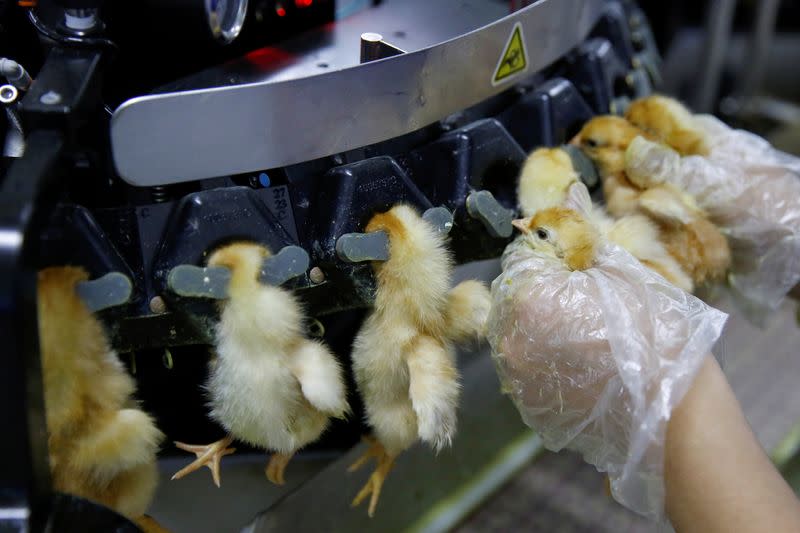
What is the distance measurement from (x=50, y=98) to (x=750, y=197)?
76 centimetres

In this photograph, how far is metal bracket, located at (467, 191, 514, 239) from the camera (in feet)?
2.61

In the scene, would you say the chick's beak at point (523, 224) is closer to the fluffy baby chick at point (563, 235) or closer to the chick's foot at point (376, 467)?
the fluffy baby chick at point (563, 235)

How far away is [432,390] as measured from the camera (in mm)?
700

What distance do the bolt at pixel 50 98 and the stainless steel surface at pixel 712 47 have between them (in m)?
1.64

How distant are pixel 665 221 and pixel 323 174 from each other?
401 mm

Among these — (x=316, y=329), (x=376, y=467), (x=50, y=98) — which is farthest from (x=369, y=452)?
(x=50, y=98)

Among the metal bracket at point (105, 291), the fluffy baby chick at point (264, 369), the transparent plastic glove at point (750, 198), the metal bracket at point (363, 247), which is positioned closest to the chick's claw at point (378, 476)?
the fluffy baby chick at point (264, 369)

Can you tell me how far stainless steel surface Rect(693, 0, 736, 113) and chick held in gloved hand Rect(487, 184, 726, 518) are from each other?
1.35 meters

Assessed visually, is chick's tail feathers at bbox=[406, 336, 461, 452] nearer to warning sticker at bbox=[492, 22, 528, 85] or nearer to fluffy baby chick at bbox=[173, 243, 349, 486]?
fluffy baby chick at bbox=[173, 243, 349, 486]

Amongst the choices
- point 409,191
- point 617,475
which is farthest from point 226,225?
point 617,475

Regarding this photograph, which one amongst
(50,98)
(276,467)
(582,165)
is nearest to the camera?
(50,98)

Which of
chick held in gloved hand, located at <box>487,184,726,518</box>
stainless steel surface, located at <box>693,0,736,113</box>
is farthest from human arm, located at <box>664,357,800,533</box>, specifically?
stainless steel surface, located at <box>693,0,736,113</box>

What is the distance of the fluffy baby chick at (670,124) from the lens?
3.27 feet

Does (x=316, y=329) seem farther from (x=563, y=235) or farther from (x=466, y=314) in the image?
(x=563, y=235)
